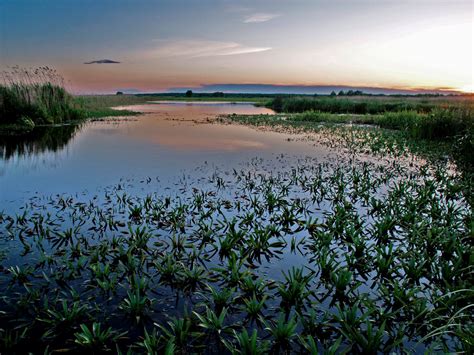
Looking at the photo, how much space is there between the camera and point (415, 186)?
969 centimetres

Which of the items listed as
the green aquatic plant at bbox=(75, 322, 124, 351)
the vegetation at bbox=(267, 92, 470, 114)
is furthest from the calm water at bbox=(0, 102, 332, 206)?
the vegetation at bbox=(267, 92, 470, 114)

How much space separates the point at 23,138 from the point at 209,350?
66.2ft

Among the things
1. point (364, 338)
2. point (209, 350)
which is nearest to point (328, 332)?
point (364, 338)

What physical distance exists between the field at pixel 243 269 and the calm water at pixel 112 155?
124cm

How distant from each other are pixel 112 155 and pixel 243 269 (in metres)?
11.8

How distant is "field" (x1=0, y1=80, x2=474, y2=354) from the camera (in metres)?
3.70

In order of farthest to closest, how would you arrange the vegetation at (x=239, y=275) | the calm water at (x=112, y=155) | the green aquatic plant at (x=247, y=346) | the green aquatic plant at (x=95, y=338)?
1. the calm water at (x=112, y=155)
2. the vegetation at (x=239, y=275)
3. the green aquatic plant at (x=95, y=338)
4. the green aquatic plant at (x=247, y=346)

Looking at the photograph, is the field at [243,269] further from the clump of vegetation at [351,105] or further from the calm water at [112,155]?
the clump of vegetation at [351,105]

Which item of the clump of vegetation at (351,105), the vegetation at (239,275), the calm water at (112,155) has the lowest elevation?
the vegetation at (239,275)

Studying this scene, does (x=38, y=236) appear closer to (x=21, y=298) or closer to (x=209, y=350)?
(x=21, y=298)

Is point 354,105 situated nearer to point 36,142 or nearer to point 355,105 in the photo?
point 355,105

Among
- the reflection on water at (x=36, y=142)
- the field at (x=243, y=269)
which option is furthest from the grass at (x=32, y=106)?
the field at (x=243, y=269)

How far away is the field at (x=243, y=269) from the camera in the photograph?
12.1 feet

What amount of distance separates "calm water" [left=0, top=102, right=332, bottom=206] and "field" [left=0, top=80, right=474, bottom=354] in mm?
1244
